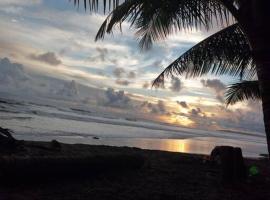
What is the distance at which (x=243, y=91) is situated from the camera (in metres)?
12.1

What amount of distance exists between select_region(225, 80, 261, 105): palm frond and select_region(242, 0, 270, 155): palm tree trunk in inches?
272

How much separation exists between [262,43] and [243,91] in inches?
301

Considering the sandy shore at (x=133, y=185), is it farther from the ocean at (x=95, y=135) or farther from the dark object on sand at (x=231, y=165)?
the ocean at (x=95, y=135)

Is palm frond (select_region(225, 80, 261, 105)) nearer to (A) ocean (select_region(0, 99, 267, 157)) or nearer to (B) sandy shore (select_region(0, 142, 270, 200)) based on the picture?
(B) sandy shore (select_region(0, 142, 270, 200))

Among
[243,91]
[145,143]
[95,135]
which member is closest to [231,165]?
[243,91]

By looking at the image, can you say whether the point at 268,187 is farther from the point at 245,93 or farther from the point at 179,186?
the point at 245,93

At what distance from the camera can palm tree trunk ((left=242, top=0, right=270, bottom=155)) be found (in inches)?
182

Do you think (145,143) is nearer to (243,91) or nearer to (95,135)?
(95,135)

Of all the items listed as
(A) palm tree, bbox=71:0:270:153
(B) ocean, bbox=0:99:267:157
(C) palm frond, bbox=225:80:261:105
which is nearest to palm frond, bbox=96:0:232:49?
(A) palm tree, bbox=71:0:270:153

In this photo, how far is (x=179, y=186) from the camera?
7203 millimetres

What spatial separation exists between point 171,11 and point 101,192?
2.77 m

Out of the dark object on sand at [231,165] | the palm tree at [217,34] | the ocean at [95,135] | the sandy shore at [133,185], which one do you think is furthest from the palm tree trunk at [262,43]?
the ocean at [95,135]

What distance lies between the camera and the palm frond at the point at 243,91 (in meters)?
11.6

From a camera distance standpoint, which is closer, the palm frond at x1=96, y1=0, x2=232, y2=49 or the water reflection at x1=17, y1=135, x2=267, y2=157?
the palm frond at x1=96, y1=0, x2=232, y2=49
